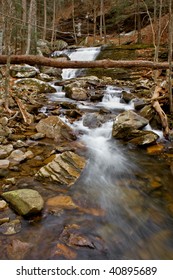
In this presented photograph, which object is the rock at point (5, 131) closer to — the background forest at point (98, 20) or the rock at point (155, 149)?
the rock at point (155, 149)

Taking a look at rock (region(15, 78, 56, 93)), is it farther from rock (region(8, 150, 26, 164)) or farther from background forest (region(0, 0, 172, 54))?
background forest (region(0, 0, 172, 54))

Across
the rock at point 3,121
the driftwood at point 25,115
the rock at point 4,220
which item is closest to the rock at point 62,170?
the rock at point 4,220

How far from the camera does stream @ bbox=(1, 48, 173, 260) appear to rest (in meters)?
3.28

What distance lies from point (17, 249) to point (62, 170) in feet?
5.86

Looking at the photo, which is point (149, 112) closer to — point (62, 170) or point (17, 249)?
point (62, 170)

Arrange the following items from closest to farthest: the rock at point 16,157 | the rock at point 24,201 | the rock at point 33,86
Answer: the rock at point 24,201 < the rock at point 16,157 < the rock at point 33,86

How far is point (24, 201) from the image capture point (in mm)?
3611

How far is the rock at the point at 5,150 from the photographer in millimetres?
5173

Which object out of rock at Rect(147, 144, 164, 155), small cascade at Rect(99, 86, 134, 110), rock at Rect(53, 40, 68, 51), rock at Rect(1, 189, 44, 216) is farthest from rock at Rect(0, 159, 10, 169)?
rock at Rect(53, 40, 68, 51)

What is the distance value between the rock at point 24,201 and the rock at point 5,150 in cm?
149

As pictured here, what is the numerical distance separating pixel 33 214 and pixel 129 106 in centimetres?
723

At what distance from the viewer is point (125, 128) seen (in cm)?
682

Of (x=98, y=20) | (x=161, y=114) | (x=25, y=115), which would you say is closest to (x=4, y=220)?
(x=25, y=115)
